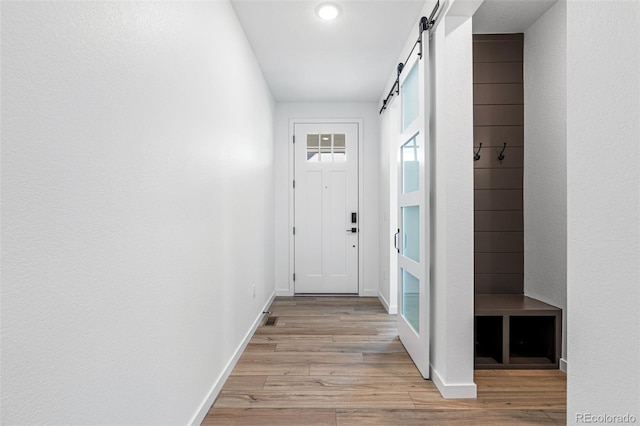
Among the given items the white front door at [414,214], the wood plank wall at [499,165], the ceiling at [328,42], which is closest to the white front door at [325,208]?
the ceiling at [328,42]

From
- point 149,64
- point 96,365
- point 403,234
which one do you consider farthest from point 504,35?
point 96,365

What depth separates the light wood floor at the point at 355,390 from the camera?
1941 mm

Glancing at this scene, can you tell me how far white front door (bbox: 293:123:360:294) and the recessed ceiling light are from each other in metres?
2.21

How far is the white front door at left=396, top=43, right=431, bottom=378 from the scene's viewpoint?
2.37 m

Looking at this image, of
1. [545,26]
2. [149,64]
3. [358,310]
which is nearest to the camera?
[149,64]

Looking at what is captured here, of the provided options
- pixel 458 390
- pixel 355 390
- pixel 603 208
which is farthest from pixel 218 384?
pixel 603 208

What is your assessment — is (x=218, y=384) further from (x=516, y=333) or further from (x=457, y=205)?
(x=516, y=333)

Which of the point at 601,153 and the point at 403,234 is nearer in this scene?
the point at 601,153

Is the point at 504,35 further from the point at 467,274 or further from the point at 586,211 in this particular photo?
the point at 586,211

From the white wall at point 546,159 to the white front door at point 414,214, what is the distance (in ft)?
3.36

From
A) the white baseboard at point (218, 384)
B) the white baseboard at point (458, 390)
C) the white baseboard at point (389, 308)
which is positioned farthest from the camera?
the white baseboard at point (389, 308)

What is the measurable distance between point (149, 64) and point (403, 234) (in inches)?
89.3

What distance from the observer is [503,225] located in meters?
3.05

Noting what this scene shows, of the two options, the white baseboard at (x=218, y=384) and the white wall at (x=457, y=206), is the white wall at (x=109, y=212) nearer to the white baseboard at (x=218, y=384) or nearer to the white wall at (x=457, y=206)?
the white baseboard at (x=218, y=384)
